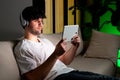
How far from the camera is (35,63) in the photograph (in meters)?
1.77

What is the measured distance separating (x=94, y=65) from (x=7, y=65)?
115 cm

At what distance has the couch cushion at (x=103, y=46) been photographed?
2965 mm

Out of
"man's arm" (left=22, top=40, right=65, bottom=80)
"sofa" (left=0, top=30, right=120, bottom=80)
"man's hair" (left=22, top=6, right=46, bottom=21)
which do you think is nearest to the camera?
"man's arm" (left=22, top=40, right=65, bottom=80)

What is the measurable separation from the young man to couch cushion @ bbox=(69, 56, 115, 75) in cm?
57

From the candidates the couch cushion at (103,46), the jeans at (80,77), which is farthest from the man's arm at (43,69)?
the couch cushion at (103,46)

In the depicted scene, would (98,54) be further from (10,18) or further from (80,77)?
(80,77)

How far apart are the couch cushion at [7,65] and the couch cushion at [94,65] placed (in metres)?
0.84

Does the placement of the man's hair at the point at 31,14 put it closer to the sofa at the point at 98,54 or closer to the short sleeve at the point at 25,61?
the short sleeve at the point at 25,61

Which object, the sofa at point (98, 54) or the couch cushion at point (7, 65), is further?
the sofa at point (98, 54)

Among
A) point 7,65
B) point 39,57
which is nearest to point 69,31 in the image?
point 39,57

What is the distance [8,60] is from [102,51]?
1.46 meters

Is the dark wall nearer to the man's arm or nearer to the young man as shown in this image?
the young man

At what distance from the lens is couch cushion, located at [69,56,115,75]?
254 centimetres

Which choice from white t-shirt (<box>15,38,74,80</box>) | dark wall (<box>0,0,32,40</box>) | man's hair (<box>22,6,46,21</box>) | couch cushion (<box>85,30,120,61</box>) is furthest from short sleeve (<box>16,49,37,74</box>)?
couch cushion (<box>85,30,120,61</box>)
